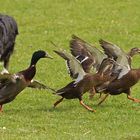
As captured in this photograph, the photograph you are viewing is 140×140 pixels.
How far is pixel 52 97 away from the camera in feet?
45.2

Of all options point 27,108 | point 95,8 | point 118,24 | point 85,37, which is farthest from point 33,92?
point 95,8

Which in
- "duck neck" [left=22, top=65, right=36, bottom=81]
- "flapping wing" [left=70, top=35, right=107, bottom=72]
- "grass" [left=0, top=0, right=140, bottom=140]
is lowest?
"grass" [left=0, top=0, right=140, bottom=140]

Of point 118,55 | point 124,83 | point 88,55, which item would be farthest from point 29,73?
point 124,83

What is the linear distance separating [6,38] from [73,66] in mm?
2495

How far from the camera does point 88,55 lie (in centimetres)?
1297

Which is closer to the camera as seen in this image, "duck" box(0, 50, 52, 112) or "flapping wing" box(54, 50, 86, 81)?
"duck" box(0, 50, 52, 112)

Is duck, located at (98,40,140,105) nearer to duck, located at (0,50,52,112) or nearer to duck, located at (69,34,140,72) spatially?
duck, located at (69,34,140,72)

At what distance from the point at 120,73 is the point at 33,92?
92.4 inches

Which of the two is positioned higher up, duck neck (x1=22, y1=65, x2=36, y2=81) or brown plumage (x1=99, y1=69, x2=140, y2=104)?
duck neck (x1=22, y1=65, x2=36, y2=81)

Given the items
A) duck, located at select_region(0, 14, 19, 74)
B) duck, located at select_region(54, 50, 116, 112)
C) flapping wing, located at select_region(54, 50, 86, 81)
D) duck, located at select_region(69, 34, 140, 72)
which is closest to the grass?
duck, located at select_region(54, 50, 116, 112)

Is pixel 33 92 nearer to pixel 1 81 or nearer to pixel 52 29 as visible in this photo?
pixel 1 81

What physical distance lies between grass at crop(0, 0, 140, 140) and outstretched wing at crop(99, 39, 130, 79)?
726mm

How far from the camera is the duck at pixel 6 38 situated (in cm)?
1398

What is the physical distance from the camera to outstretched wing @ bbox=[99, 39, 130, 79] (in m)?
12.4
